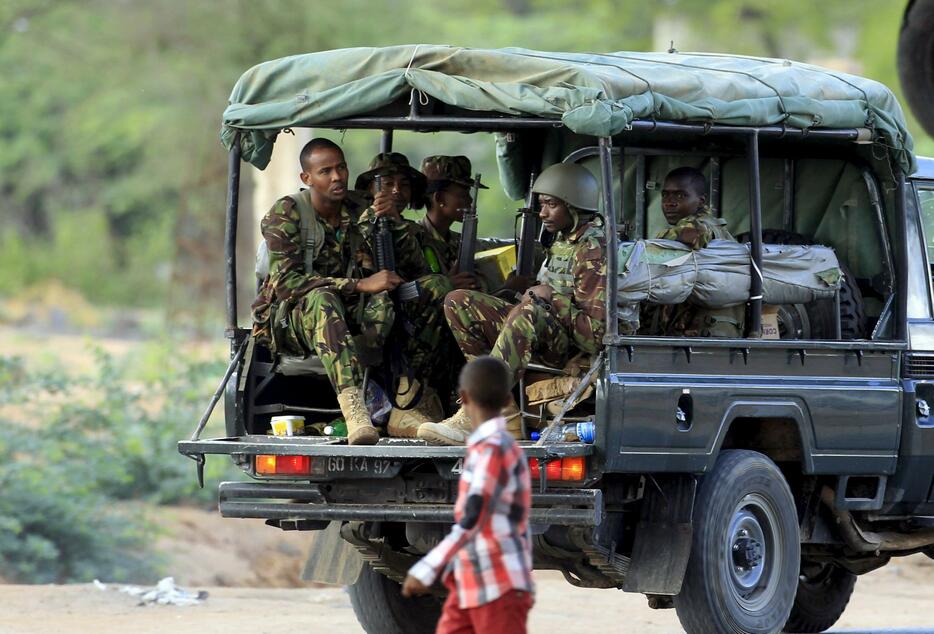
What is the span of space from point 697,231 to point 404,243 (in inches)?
53.2

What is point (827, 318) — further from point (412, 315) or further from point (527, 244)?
point (412, 315)

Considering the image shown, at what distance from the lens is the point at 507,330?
25.3ft

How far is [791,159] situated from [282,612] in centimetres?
376

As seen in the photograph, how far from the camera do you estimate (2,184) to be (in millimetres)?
37188

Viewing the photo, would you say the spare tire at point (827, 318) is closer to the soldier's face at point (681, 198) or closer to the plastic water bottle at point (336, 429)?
the soldier's face at point (681, 198)

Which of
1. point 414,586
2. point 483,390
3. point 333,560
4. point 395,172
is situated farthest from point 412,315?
point 414,586

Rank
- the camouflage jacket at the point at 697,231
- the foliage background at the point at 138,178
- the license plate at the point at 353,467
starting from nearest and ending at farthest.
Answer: the license plate at the point at 353,467
the camouflage jacket at the point at 697,231
the foliage background at the point at 138,178

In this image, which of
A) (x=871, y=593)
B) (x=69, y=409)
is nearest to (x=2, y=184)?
(x=69, y=409)

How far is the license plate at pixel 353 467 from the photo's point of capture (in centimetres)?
764

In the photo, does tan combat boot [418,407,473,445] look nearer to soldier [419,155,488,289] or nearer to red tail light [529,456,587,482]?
red tail light [529,456,587,482]

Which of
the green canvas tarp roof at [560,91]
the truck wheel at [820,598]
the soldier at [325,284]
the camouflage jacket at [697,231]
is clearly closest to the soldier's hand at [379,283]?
the soldier at [325,284]

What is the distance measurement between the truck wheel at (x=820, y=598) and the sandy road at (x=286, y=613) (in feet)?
0.72

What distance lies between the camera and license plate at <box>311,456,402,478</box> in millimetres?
7645

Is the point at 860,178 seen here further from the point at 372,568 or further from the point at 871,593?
the point at 871,593
